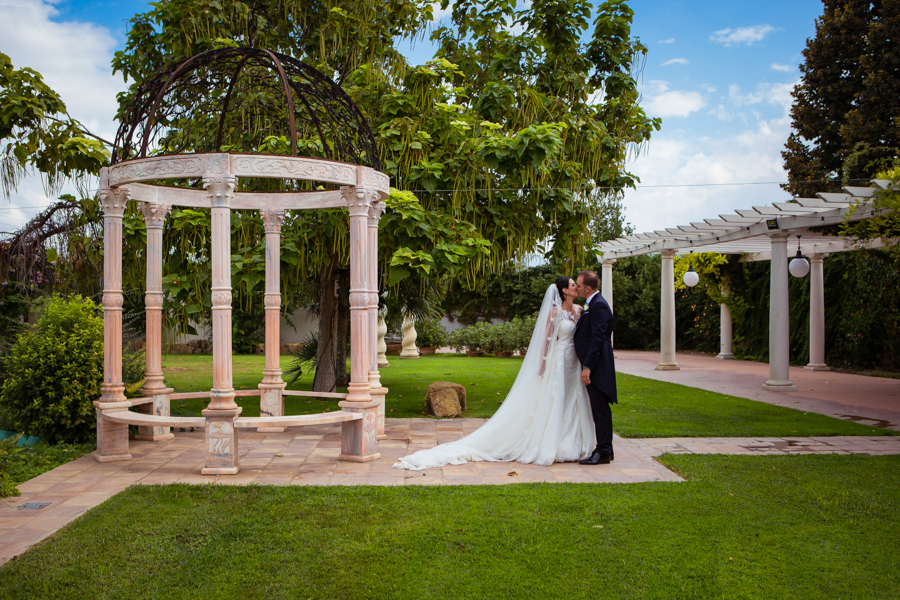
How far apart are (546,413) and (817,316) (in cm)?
1276

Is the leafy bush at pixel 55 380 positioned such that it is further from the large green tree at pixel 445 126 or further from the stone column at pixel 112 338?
the large green tree at pixel 445 126

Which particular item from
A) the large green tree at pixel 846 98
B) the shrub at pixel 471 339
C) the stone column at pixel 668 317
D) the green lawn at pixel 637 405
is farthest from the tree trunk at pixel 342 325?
the large green tree at pixel 846 98

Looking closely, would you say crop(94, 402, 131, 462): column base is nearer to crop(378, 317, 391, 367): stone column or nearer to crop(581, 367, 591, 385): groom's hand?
crop(581, 367, 591, 385): groom's hand

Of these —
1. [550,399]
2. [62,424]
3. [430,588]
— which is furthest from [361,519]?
[62,424]

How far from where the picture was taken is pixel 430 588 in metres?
3.66

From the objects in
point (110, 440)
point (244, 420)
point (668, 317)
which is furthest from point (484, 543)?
point (668, 317)

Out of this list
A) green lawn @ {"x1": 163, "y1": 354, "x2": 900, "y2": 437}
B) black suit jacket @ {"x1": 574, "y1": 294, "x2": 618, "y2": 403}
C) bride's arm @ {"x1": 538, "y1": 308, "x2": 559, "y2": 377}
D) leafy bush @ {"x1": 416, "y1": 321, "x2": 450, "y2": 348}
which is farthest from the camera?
leafy bush @ {"x1": 416, "y1": 321, "x2": 450, "y2": 348}

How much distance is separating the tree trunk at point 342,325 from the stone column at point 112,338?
11.9ft

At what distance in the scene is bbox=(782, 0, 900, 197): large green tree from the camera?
18469mm

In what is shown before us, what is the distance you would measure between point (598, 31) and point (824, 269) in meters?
11.4

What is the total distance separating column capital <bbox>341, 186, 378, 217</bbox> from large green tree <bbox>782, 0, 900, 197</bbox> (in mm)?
14802

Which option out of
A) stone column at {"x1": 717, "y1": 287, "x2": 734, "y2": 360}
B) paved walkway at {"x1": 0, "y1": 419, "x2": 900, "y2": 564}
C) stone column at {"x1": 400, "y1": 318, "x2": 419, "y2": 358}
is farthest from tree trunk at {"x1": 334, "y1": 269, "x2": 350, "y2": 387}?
stone column at {"x1": 717, "y1": 287, "x2": 734, "y2": 360}

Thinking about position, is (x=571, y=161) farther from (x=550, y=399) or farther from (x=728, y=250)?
(x=728, y=250)

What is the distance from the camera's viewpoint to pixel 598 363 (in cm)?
657
